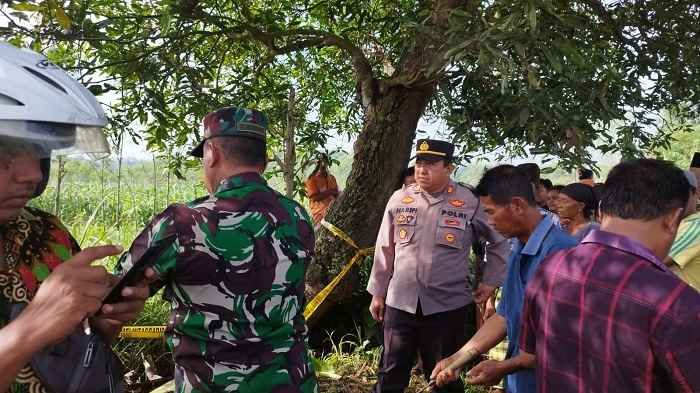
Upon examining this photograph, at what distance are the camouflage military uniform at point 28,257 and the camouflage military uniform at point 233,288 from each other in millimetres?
426

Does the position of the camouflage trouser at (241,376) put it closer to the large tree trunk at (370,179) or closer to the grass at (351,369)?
the grass at (351,369)

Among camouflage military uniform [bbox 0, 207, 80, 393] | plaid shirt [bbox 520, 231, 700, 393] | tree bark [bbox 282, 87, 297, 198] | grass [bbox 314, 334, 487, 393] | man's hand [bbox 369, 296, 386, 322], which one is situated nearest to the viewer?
camouflage military uniform [bbox 0, 207, 80, 393]

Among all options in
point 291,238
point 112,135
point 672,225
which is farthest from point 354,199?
point 672,225

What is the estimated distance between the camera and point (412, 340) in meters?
3.91

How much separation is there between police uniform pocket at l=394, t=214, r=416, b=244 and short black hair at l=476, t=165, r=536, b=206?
4.41 ft

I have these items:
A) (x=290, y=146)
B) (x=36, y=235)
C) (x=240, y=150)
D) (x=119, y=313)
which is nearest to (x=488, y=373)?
(x=240, y=150)

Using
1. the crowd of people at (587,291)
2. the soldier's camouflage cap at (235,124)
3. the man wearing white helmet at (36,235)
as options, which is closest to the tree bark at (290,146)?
the crowd of people at (587,291)

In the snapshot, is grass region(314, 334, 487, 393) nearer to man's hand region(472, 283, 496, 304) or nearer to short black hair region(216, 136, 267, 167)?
man's hand region(472, 283, 496, 304)

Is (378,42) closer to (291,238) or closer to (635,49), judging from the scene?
(635,49)

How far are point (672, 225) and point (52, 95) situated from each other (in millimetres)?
1575

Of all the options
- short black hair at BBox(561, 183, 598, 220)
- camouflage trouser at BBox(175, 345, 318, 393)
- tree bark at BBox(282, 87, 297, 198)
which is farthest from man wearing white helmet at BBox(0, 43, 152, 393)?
short black hair at BBox(561, 183, 598, 220)

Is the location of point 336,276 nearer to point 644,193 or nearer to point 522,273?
point 522,273

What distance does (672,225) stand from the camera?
162 cm

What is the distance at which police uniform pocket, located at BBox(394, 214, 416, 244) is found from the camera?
12.9 ft
